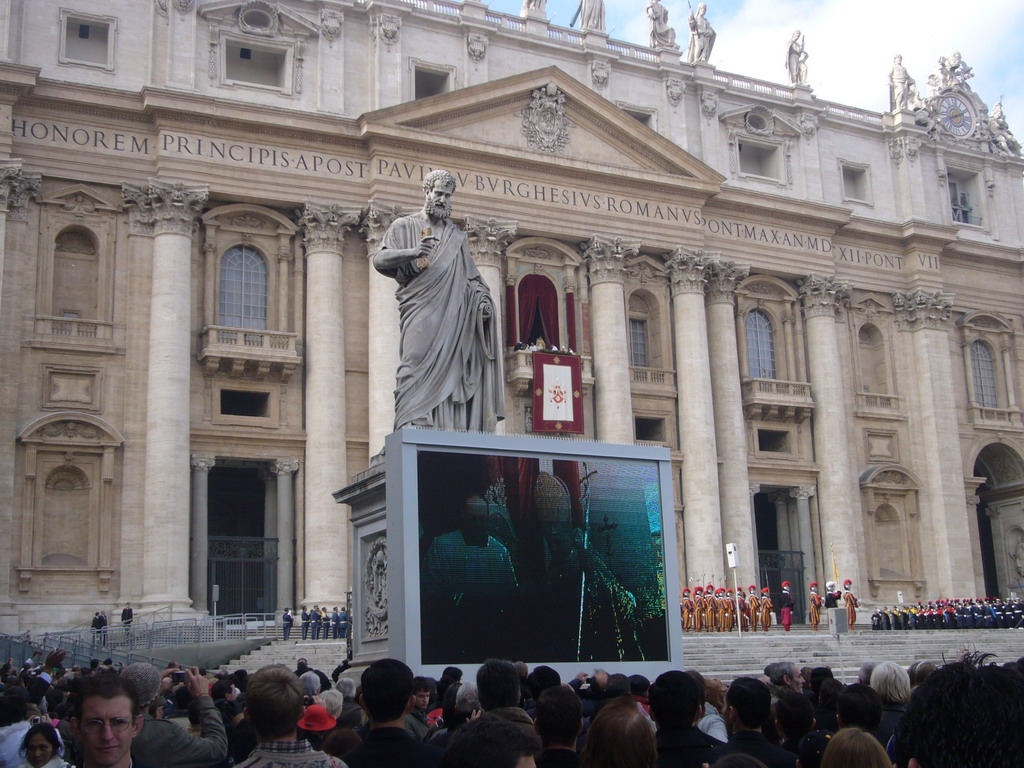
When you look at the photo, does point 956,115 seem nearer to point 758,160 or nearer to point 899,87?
point 899,87

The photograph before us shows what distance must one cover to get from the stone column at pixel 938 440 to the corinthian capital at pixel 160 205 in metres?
24.2

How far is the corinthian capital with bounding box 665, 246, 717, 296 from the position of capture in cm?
3869

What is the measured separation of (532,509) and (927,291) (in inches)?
1333

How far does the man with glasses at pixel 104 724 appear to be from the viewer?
4.84 meters

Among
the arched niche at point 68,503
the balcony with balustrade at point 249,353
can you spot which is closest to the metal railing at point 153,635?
the arched niche at point 68,503

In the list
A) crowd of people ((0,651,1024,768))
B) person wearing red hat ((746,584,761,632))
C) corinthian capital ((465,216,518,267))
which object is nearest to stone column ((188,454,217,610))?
corinthian capital ((465,216,518,267))

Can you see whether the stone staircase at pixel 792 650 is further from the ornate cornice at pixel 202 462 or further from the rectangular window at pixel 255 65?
the rectangular window at pixel 255 65

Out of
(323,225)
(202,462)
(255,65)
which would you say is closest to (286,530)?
(202,462)

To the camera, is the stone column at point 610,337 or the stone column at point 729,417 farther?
the stone column at point 729,417

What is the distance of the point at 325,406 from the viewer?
33188 mm

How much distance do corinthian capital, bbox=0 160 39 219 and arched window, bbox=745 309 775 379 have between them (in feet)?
72.1

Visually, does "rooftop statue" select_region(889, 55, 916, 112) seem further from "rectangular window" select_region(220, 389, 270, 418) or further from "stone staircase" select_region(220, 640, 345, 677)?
"stone staircase" select_region(220, 640, 345, 677)

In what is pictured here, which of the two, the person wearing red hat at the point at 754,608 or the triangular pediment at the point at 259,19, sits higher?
the triangular pediment at the point at 259,19

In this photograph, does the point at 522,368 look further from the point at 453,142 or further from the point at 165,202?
the point at 165,202
